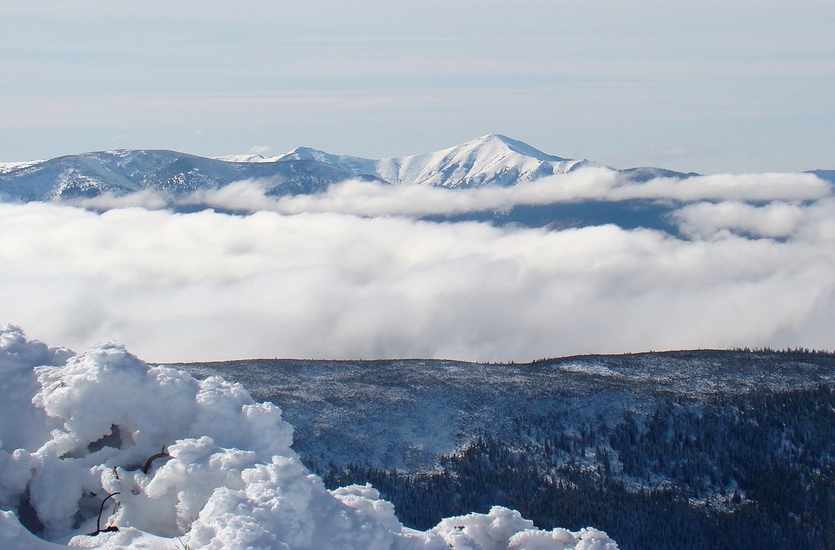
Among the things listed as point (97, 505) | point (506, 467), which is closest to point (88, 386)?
point (97, 505)

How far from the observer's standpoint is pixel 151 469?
914 inches

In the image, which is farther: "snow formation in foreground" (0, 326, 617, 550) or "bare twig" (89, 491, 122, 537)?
"bare twig" (89, 491, 122, 537)

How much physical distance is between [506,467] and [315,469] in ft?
90.3

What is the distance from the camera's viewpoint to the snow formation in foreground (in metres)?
20.0

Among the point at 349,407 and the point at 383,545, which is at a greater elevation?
the point at 383,545

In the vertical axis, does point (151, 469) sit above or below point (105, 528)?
above

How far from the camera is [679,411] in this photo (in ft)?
486

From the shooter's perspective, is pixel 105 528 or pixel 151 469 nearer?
pixel 105 528

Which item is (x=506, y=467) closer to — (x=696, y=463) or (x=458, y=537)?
(x=696, y=463)

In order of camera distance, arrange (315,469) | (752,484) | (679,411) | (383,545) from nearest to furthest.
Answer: (383,545)
(315,469)
(752,484)
(679,411)

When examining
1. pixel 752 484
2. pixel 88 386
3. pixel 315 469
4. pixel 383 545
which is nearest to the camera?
pixel 383 545

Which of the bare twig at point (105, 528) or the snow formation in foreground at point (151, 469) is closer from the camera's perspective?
the snow formation in foreground at point (151, 469)

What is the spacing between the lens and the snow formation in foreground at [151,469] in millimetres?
20016

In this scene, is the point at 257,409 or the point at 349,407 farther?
the point at 349,407
